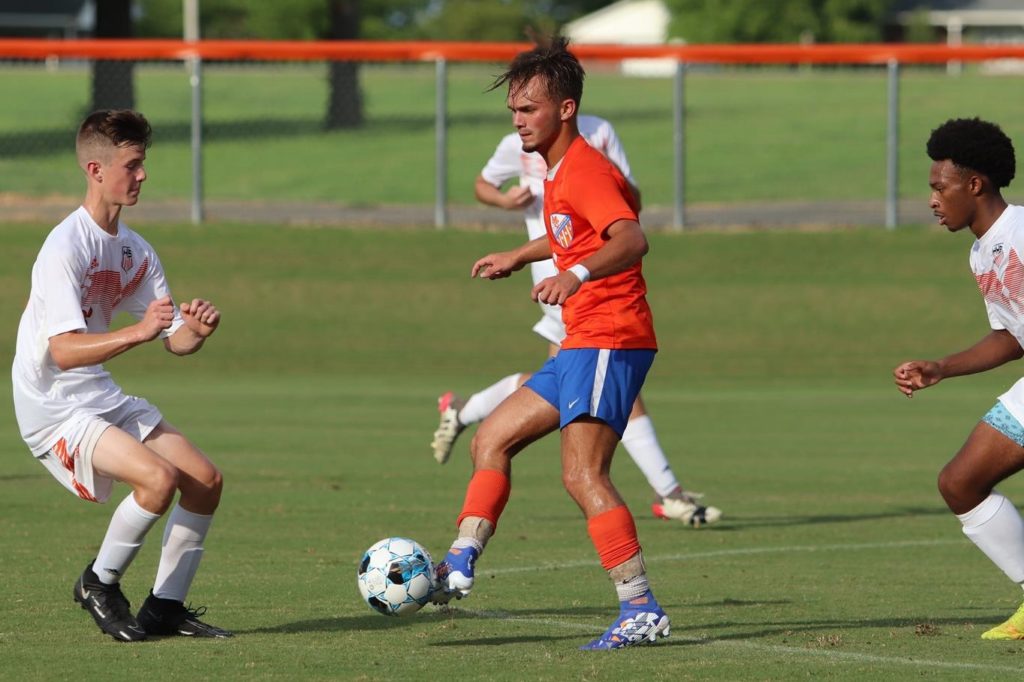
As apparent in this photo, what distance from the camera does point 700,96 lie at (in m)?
51.6

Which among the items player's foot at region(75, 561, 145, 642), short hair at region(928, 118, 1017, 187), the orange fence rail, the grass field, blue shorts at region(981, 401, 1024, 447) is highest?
short hair at region(928, 118, 1017, 187)

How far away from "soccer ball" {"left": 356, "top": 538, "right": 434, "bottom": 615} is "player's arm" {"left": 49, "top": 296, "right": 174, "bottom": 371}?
123 centimetres

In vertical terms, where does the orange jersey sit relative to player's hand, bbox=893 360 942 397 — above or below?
above

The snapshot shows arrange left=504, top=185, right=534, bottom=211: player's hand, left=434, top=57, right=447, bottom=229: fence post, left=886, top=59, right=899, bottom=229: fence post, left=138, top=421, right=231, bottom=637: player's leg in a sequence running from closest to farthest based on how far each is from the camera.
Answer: left=138, top=421, right=231, bottom=637: player's leg → left=504, top=185, right=534, bottom=211: player's hand → left=886, top=59, right=899, bottom=229: fence post → left=434, top=57, right=447, bottom=229: fence post

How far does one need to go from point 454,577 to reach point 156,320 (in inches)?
58.7

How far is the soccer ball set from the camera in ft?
22.3

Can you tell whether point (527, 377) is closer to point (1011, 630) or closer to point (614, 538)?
point (614, 538)

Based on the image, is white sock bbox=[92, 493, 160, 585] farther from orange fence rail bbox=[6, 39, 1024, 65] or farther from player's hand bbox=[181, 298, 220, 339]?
orange fence rail bbox=[6, 39, 1024, 65]

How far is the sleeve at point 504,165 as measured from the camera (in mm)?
11555

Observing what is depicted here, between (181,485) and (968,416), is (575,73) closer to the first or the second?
(181,485)

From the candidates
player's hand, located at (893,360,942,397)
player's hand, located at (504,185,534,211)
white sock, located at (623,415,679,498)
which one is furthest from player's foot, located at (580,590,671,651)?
player's hand, located at (504,185,534,211)

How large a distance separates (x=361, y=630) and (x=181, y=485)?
95 centimetres

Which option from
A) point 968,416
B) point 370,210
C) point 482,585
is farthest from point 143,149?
point 370,210

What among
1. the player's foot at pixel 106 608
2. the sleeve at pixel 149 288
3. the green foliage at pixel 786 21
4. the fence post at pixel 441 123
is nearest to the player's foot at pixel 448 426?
the sleeve at pixel 149 288
